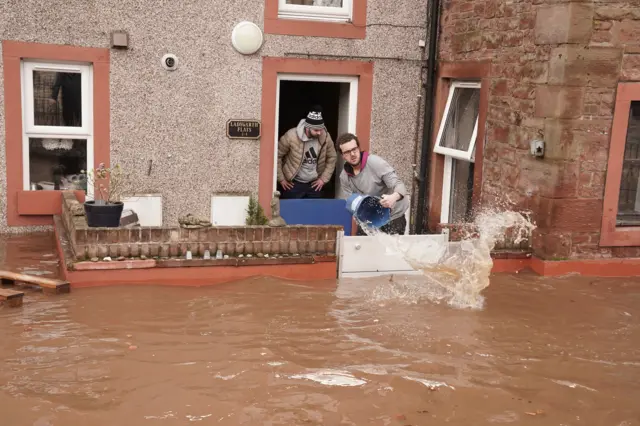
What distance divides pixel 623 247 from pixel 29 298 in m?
6.05

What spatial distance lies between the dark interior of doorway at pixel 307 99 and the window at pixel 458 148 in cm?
250

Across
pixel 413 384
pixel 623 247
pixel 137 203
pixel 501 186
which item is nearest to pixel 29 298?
pixel 137 203

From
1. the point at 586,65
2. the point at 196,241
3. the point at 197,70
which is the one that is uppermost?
the point at 586,65

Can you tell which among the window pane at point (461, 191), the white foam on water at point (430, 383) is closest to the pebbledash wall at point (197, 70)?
the window pane at point (461, 191)

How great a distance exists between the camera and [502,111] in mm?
9031

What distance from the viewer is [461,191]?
10445 millimetres

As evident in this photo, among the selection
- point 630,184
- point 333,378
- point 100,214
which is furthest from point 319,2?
point 333,378

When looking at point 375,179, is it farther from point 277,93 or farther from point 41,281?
point 41,281

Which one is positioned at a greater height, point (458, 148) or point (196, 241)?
point (458, 148)

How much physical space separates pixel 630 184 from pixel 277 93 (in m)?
4.42

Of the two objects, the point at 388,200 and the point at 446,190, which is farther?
the point at 446,190

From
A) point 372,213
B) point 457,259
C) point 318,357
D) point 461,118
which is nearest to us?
point 318,357

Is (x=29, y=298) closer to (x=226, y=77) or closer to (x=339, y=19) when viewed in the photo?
(x=226, y=77)

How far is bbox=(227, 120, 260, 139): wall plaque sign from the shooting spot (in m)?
9.98
